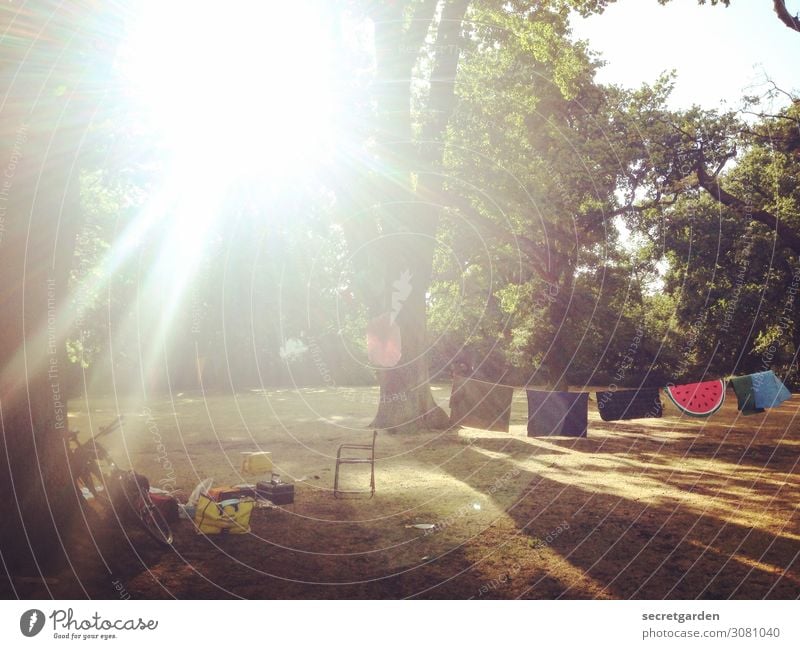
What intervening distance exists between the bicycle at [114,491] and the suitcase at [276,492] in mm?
2534

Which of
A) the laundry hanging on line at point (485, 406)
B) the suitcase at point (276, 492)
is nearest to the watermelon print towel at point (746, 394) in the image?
the laundry hanging on line at point (485, 406)

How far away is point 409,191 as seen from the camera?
1011 inches

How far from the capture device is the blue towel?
20156 millimetres

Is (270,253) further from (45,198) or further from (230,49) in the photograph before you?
(45,198)

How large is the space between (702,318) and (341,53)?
2692 centimetres

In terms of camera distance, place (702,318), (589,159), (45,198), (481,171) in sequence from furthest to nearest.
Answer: (702,318)
(481,171)
(589,159)
(45,198)

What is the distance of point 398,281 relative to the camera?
26.9 metres

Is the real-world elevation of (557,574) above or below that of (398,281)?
below

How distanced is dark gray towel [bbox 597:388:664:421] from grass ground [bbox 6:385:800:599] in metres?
1.17

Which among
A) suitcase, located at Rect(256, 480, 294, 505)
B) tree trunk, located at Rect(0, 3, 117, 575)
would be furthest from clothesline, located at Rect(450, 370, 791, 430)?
tree trunk, located at Rect(0, 3, 117, 575)

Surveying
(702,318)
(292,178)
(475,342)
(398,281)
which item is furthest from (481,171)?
(475,342)

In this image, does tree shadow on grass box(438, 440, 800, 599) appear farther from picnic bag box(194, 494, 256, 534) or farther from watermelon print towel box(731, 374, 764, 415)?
picnic bag box(194, 494, 256, 534)
